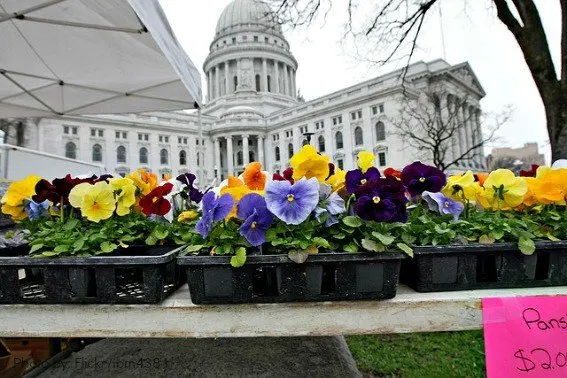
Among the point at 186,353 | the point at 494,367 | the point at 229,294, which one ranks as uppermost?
the point at 229,294

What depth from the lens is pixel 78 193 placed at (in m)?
1.10

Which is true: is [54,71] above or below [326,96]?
below

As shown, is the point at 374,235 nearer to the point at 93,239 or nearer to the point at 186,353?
the point at 93,239

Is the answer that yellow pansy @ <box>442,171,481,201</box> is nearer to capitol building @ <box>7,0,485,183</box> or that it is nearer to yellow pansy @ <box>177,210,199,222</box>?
yellow pansy @ <box>177,210,199,222</box>

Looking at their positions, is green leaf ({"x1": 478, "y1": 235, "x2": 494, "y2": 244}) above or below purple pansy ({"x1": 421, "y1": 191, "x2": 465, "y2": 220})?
below

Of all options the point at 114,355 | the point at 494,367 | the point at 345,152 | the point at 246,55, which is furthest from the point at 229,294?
the point at 246,55

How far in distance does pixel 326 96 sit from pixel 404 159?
14326mm

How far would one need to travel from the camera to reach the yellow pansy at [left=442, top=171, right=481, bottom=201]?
116 centimetres

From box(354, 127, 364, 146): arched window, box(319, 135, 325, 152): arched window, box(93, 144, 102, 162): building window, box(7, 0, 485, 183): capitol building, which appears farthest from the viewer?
box(319, 135, 325, 152): arched window

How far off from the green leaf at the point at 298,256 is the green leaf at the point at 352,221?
0.45 ft

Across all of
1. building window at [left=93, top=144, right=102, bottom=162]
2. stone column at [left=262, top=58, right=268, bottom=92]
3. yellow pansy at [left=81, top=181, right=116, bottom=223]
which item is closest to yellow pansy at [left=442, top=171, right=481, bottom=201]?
yellow pansy at [left=81, top=181, right=116, bottom=223]

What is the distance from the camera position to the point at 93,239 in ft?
3.43

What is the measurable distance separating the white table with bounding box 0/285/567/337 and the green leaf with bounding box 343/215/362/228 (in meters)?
0.21

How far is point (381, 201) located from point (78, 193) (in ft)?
A: 2.97
